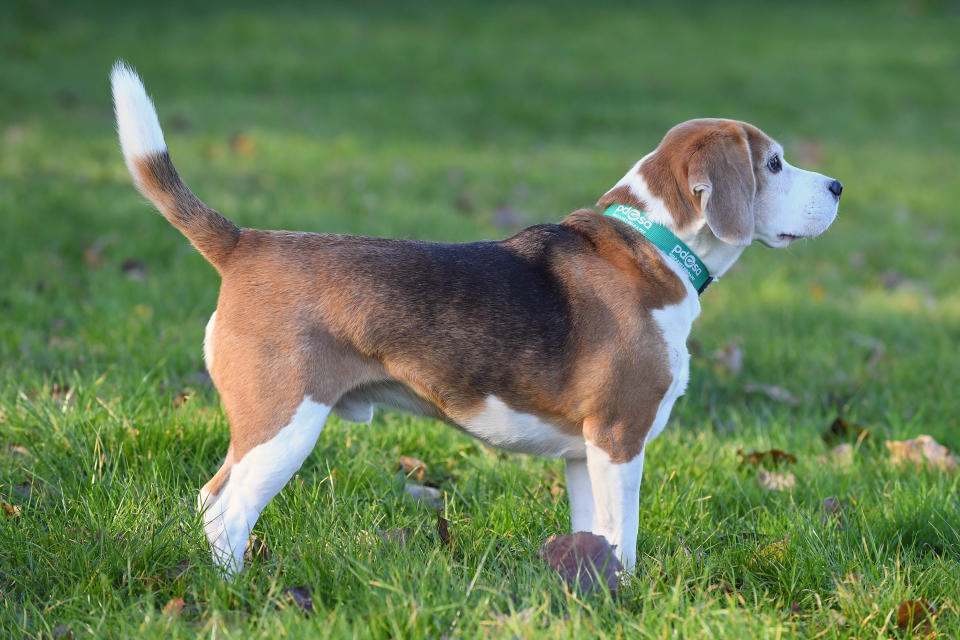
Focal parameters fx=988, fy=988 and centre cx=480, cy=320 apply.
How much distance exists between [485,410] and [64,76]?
1129 centimetres

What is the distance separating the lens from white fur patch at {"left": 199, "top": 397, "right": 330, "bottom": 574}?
3.04m

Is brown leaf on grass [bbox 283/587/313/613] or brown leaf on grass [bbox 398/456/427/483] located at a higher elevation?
brown leaf on grass [bbox 283/587/313/613]

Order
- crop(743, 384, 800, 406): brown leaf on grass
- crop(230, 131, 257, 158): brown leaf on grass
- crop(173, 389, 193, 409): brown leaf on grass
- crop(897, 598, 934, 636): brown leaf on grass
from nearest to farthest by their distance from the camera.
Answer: crop(897, 598, 934, 636): brown leaf on grass → crop(173, 389, 193, 409): brown leaf on grass → crop(743, 384, 800, 406): brown leaf on grass → crop(230, 131, 257, 158): brown leaf on grass

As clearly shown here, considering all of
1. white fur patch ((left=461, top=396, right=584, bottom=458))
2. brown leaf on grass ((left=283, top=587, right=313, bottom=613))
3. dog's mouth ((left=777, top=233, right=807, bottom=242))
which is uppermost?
dog's mouth ((left=777, top=233, right=807, bottom=242))

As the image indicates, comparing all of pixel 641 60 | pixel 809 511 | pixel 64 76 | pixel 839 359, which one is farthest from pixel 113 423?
pixel 641 60

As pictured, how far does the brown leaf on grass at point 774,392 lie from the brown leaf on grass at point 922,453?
80 centimetres

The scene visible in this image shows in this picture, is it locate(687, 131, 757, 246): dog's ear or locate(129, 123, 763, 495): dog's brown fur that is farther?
locate(687, 131, 757, 246): dog's ear

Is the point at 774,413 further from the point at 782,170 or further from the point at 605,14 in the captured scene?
the point at 605,14

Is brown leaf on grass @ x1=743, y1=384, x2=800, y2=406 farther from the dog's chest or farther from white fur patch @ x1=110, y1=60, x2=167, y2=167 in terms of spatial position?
white fur patch @ x1=110, y1=60, x2=167, y2=167

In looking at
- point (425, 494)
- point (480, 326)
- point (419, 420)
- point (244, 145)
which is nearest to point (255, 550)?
Result: point (425, 494)

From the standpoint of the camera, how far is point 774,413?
5016 millimetres

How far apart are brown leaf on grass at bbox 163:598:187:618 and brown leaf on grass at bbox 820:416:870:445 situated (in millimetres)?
3102

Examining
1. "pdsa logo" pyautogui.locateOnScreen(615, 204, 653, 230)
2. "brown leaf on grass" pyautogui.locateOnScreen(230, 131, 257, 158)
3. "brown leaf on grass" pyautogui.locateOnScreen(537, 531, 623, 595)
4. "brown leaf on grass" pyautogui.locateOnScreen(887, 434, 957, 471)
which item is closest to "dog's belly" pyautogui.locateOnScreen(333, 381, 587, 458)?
"brown leaf on grass" pyautogui.locateOnScreen(537, 531, 623, 595)

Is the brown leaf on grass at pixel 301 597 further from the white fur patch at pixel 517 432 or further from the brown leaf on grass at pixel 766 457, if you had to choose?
the brown leaf on grass at pixel 766 457
